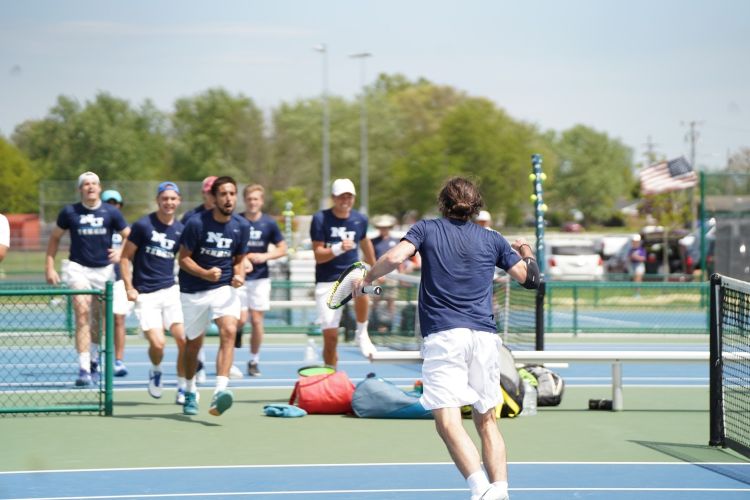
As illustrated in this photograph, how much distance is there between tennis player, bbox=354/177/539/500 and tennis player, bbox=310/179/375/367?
5.32 m

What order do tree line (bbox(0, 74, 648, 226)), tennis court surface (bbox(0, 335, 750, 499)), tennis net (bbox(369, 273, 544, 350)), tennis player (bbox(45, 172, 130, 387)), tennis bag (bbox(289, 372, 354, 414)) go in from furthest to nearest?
tree line (bbox(0, 74, 648, 226)) → tennis net (bbox(369, 273, 544, 350)) → tennis player (bbox(45, 172, 130, 387)) → tennis bag (bbox(289, 372, 354, 414)) → tennis court surface (bbox(0, 335, 750, 499))

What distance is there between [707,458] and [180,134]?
9043 centimetres

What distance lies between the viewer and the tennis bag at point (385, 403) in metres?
10.9

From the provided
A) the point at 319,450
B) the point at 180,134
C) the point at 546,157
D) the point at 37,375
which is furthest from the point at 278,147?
the point at 319,450

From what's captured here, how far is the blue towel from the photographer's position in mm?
11039

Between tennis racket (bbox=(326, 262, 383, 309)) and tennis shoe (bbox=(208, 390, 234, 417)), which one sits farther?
tennis shoe (bbox=(208, 390, 234, 417))

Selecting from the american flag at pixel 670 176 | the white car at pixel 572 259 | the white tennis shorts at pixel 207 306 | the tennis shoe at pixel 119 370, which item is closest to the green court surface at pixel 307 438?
the white tennis shorts at pixel 207 306

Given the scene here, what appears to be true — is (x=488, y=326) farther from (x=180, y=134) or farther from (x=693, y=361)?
(x=180, y=134)

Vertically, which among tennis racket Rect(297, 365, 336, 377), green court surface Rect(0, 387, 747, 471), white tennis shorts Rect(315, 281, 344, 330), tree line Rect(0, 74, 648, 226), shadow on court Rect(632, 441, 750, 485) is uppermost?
tree line Rect(0, 74, 648, 226)

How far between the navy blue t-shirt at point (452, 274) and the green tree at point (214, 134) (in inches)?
2956

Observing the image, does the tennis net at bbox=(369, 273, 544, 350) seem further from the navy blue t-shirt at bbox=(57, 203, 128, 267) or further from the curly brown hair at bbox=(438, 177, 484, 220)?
the curly brown hair at bbox=(438, 177, 484, 220)

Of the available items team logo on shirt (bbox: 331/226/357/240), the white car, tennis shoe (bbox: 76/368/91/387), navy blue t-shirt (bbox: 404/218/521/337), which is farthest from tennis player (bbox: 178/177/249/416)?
the white car

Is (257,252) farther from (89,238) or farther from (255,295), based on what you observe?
(89,238)

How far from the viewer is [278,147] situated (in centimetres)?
8106
